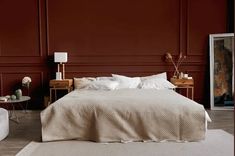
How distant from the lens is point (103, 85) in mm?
5312

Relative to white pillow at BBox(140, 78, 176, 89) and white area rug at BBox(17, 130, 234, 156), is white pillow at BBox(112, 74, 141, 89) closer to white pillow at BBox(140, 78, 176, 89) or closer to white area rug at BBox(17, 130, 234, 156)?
white pillow at BBox(140, 78, 176, 89)

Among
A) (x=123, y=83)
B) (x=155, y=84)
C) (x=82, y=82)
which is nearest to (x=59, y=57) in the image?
(x=82, y=82)

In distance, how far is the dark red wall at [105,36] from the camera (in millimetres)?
6285

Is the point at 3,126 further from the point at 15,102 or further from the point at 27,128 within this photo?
the point at 15,102

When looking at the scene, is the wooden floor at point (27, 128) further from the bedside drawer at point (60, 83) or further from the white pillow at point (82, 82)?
the white pillow at point (82, 82)

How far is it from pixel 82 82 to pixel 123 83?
859mm

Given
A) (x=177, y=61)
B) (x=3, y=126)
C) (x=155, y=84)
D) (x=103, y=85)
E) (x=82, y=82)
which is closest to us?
(x=3, y=126)

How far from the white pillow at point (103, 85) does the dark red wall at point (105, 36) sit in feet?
3.06

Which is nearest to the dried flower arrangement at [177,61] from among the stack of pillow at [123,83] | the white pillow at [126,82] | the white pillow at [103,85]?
the stack of pillow at [123,83]

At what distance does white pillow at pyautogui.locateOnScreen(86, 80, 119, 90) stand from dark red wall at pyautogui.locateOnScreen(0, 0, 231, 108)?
0.93m

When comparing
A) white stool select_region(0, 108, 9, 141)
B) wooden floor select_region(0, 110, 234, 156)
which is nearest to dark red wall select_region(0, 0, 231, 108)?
wooden floor select_region(0, 110, 234, 156)

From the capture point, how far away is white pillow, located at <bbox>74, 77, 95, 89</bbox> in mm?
5755

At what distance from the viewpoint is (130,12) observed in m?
6.33

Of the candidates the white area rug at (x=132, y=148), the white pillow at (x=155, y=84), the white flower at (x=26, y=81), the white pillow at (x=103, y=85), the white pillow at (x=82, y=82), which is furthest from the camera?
the white flower at (x=26, y=81)
